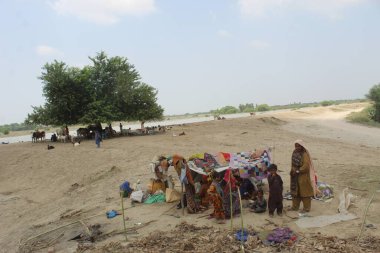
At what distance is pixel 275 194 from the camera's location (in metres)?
8.95

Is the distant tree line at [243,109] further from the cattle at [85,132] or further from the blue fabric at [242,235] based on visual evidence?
the blue fabric at [242,235]

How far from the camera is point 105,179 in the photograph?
53.4ft

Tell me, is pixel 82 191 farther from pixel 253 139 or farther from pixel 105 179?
pixel 253 139

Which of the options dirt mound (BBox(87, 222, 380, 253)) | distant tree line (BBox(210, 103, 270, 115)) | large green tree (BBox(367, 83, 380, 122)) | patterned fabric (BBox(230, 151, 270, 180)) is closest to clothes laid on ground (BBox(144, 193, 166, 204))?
dirt mound (BBox(87, 222, 380, 253))

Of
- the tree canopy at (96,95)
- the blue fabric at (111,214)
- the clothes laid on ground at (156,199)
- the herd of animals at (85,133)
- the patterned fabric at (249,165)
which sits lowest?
the blue fabric at (111,214)

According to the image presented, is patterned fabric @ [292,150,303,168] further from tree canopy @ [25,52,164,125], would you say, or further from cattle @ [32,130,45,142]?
cattle @ [32,130,45,142]

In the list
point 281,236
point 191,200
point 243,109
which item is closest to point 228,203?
point 191,200

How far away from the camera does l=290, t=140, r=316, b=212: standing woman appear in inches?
353

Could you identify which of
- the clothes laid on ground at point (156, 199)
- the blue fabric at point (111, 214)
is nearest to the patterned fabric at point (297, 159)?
the clothes laid on ground at point (156, 199)

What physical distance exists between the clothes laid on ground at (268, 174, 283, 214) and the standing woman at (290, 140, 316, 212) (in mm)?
404

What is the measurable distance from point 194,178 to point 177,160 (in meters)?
0.72

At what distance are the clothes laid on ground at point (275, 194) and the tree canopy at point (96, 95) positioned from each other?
2240 cm

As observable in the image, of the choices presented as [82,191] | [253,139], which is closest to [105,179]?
[82,191]

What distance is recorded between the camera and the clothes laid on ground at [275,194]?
8.94m
